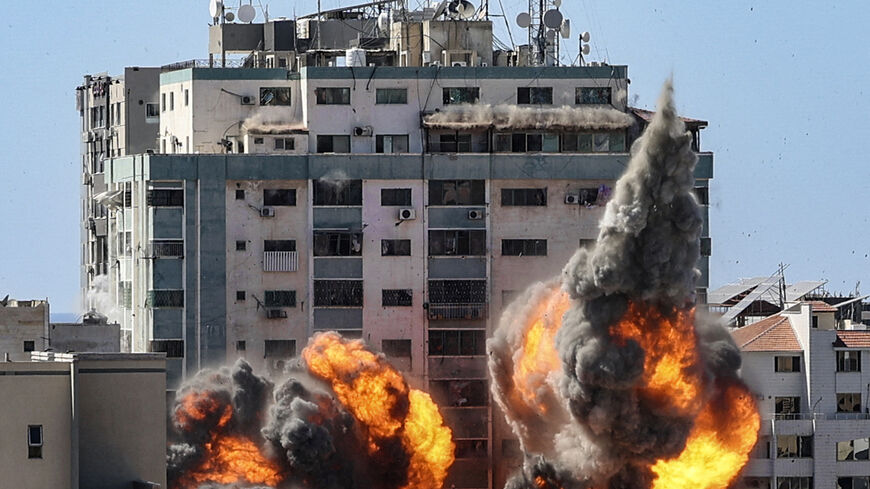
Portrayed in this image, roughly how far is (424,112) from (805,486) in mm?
26036

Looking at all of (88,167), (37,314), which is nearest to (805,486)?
(37,314)

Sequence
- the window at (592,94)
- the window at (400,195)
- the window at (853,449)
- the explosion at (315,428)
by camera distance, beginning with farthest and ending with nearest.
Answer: the window at (592,94) < the window at (400,195) < the window at (853,449) < the explosion at (315,428)

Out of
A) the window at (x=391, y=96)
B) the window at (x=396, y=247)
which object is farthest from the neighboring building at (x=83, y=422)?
the window at (x=391, y=96)

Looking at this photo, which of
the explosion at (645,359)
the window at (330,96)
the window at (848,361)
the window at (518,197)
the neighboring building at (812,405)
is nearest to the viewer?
the explosion at (645,359)

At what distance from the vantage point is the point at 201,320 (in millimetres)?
131625

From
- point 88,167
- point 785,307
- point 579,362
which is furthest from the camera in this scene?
point 88,167

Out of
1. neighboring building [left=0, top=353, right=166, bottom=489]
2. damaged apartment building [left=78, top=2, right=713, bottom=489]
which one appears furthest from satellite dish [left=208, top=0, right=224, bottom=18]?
neighboring building [left=0, top=353, right=166, bottom=489]

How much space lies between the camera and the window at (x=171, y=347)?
13125cm

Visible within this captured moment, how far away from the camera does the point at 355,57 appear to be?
443 feet

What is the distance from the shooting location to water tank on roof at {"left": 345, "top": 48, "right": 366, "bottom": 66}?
13500 centimetres

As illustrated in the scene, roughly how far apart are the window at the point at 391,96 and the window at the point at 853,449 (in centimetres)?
2714

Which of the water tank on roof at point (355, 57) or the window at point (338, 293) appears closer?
the window at point (338, 293)

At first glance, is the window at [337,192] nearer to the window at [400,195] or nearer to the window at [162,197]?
the window at [400,195]

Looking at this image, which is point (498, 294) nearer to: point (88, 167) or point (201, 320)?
point (201, 320)
